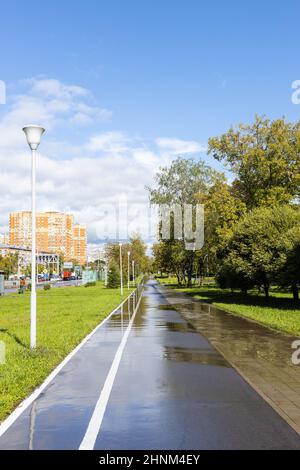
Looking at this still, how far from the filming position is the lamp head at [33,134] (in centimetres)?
1300

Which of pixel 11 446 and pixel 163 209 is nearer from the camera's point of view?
pixel 11 446

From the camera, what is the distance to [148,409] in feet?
23.6

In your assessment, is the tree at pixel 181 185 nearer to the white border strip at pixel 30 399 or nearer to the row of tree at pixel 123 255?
the row of tree at pixel 123 255

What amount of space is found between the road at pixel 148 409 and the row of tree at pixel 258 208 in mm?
18939

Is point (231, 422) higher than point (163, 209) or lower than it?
lower

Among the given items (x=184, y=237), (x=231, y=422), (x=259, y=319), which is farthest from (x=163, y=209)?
(x=231, y=422)

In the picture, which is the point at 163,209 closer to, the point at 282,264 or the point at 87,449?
the point at 282,264

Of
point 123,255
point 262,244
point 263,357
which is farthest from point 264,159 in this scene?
point 123,255

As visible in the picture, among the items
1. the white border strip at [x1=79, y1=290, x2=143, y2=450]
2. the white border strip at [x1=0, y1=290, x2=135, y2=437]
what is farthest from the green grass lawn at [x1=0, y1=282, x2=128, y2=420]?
the white border strip at [x1=79, y1=290, x2=143, y2=450]

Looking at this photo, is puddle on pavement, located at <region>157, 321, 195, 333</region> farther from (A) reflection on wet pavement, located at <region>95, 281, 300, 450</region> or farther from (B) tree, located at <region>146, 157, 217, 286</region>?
(B) tree, located at <region>146, 157, 217, 286</region>

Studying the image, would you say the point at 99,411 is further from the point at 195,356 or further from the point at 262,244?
the point at 262,244

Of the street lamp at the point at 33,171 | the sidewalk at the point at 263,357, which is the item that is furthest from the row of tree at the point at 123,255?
the street lamp at the point at 33,171
